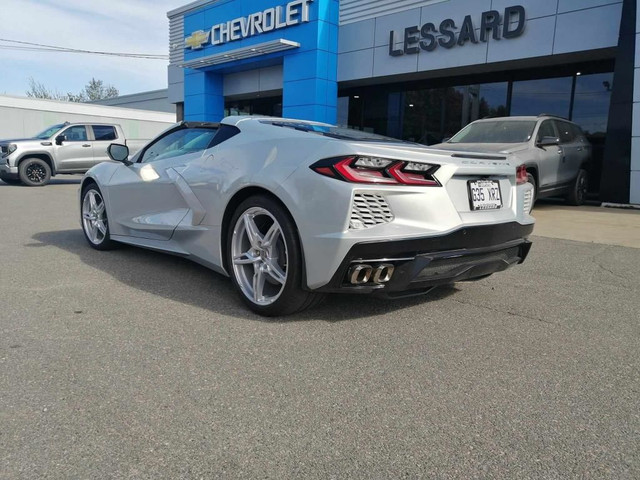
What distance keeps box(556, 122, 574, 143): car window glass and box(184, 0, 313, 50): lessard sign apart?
9626 mm

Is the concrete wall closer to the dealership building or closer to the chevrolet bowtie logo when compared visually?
A: the chevrolet bowtie logo

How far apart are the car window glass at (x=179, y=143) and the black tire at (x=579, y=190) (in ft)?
27.1

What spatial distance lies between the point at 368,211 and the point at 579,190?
29.7 feet

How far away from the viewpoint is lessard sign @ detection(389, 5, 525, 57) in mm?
12859

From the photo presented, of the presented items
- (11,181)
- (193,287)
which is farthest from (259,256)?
(11,181)

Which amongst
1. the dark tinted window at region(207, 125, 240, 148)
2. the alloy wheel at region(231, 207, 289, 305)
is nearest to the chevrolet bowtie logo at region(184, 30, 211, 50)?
the dark tinted window at region(207, 125, 240, 148)

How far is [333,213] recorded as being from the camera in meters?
2.83

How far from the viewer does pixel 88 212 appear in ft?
18.1

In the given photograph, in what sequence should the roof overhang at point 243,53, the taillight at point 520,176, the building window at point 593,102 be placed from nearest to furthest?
the taillight at point 520,176 < the building window at point 593,102 < the roof overhang at point 243,53

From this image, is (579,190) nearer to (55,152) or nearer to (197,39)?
(55,152)

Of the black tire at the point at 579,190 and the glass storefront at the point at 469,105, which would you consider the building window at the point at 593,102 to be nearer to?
the glass storefront at the point at 469,105

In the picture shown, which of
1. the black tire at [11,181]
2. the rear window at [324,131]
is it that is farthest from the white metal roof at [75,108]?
the rear window at [324,131]

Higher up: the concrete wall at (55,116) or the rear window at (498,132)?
the concrete wall at (55,116)

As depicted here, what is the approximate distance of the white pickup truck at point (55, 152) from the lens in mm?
14188
